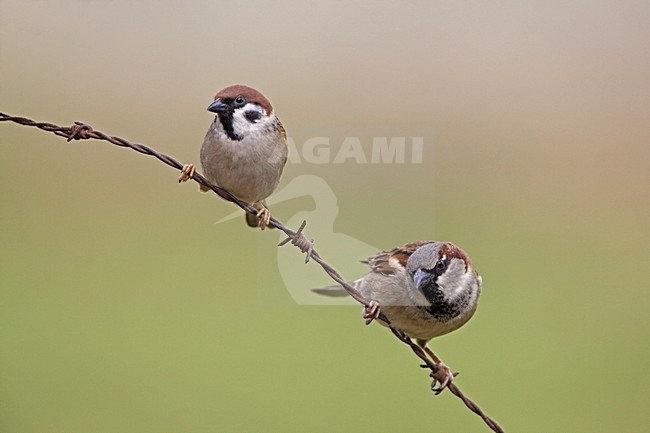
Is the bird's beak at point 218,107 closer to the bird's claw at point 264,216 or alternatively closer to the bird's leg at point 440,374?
the bird's claw at point 264,216

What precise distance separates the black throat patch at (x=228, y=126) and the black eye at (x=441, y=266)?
0.32 metres

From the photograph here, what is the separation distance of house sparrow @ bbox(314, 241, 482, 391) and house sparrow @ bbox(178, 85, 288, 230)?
18cm

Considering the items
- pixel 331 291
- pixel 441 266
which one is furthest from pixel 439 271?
pixel 331 291

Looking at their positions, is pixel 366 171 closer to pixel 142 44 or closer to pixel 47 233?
pixel 142 44

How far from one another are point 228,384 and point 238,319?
5.9 inches

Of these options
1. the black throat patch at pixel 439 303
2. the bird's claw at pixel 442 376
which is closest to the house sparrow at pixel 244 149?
the black throat patch at pixel 439 303

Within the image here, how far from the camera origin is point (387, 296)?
1.02 m

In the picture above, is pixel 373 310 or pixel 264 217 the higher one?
pixel 264 217

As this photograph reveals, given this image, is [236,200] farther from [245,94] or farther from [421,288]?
[421,288]

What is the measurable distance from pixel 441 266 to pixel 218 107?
368 mm

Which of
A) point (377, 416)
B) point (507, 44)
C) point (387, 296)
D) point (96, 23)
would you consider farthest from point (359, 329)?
point (96, 23)

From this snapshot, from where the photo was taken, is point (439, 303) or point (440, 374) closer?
point (439, 303)

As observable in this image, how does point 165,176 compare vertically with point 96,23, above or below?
below

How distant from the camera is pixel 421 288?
985 mm
